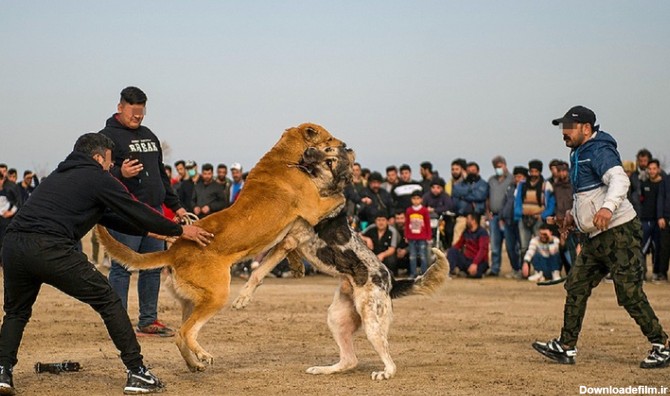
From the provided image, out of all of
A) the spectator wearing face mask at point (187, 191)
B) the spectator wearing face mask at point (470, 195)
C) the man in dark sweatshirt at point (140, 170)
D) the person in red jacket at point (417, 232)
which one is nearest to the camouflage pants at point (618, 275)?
the man in dark sweatshirt at point (140, 170)

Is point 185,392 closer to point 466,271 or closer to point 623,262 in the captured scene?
point 623,262

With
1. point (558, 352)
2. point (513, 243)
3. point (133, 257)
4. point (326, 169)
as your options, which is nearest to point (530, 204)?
point (513, 243)

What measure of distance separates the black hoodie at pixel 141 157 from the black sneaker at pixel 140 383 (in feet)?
9.37

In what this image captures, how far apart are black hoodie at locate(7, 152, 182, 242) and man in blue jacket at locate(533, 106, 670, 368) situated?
4093 millimetres

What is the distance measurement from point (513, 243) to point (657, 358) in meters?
10.7

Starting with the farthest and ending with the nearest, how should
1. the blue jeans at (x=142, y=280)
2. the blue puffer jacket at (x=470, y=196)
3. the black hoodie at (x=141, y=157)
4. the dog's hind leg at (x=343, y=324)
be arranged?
1. the blue puffer jacket at (x=470, y=196)
2. the blue jeans at (x=142, y=280)
3. the black hoodie at (x=141, y=157)
4. the dog's hind leg at (x=343, y=324)

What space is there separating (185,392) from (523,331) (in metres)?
5.37

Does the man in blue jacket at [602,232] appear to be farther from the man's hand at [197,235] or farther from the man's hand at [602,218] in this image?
the man's hand at [197,235]

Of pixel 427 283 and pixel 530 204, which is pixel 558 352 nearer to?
pixel 427 283

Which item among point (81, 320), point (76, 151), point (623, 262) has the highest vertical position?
point (76, 151)

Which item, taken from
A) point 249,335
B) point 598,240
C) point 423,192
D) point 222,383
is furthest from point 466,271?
point 222,383

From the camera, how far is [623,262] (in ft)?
28.1

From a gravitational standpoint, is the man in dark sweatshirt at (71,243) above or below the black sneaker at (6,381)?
above

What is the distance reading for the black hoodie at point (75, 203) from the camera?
7020 mm
